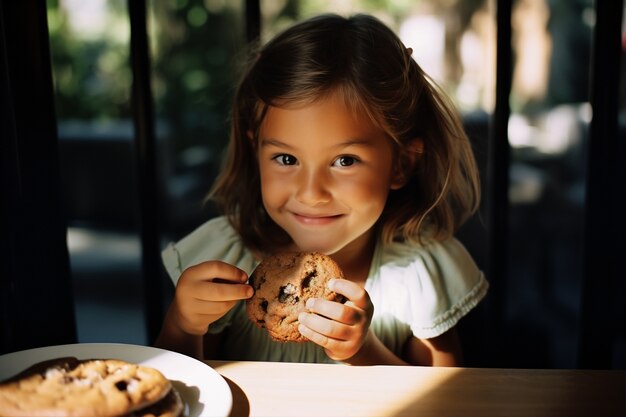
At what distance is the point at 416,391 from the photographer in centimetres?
74

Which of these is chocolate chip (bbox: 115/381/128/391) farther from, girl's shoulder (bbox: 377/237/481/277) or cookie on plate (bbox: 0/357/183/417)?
girl's shoulder (bbox: 377/237/481/277)

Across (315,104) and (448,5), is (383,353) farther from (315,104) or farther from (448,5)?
(448,5)

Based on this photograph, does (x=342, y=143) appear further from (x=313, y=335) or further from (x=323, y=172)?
(x=313, y=335)

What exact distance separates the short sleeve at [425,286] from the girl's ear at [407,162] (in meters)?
0.12

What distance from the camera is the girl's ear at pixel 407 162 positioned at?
1084mm

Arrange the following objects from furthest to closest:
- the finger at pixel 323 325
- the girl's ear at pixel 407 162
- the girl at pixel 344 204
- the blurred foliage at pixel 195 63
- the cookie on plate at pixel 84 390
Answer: the blurred foliage at pixel 195 63
the girl's ear at pixel 407 162
the girl at pixel 344 204
the finger at pixel 323 325
the cookie on plate at pixel 84 390

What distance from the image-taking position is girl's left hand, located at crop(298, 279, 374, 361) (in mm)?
866

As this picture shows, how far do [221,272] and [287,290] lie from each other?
3.8 inches

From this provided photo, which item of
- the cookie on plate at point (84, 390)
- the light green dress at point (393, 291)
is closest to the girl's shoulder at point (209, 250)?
the light green dress at point (393, 291)

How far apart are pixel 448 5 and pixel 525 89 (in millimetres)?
3265

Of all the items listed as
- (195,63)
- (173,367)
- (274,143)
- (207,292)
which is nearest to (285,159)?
(274,143)

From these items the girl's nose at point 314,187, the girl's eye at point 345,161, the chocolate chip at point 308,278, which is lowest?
the chocolate chip at point 308,278

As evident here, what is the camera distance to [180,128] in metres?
4.88

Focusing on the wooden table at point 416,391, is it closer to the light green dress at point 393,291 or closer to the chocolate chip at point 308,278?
the chocolate chip at point 308,278
